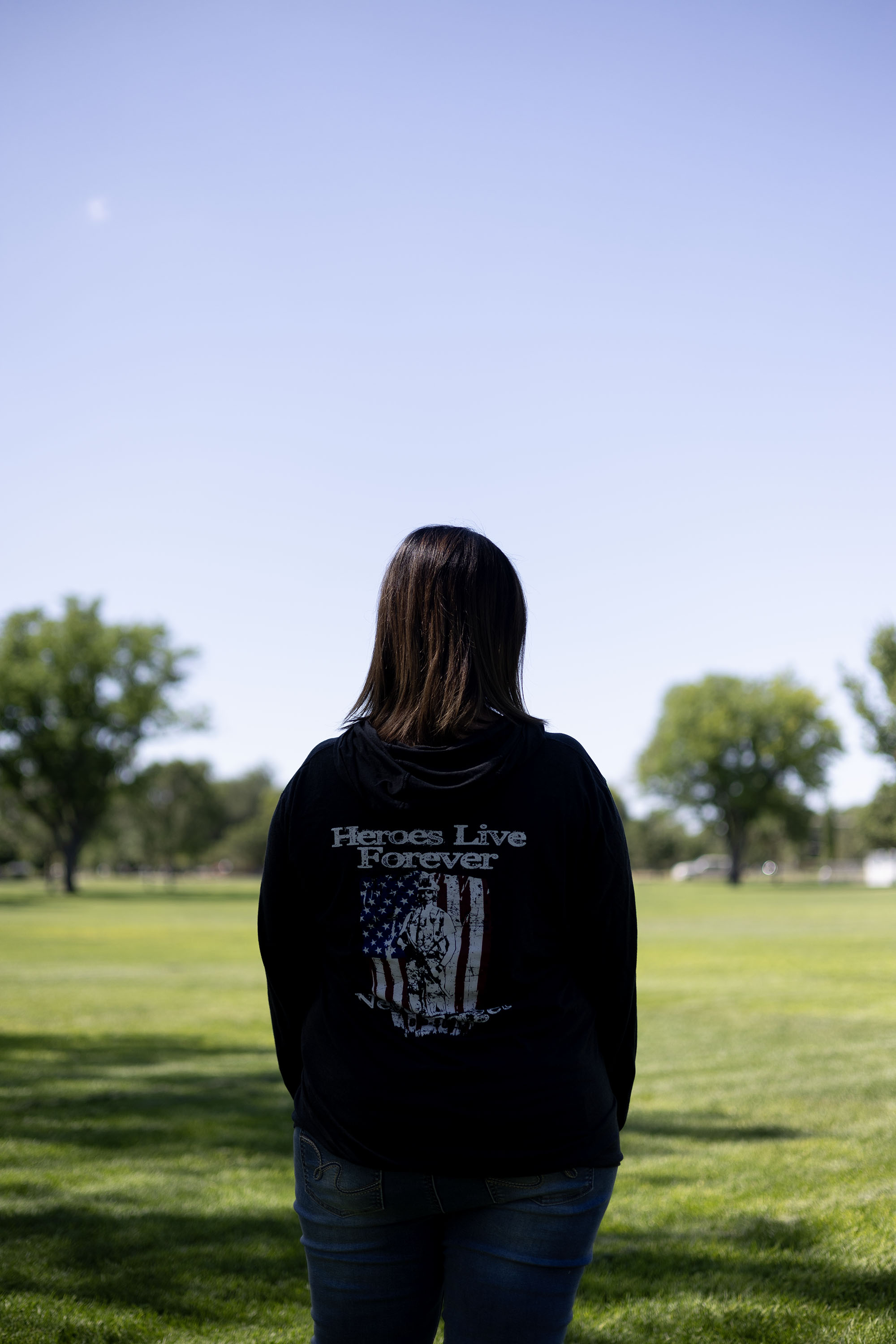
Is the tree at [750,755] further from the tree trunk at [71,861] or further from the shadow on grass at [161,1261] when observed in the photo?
the shadow on grass at [161,1261]

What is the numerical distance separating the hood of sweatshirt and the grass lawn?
118 inches

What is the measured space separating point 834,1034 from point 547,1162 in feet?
34.1

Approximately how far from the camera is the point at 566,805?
184cm

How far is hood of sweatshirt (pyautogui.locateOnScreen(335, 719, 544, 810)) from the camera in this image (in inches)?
71.6

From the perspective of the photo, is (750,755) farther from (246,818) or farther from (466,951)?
(466,951)

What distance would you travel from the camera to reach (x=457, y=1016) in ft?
5.88

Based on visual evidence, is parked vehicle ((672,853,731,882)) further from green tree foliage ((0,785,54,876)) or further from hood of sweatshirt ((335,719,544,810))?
hood of sweatshirt ((335,719,544,810))

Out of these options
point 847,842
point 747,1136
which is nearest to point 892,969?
point 747,1136

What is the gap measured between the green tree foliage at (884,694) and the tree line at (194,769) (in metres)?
0.04

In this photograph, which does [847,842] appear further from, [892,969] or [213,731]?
[892,969]

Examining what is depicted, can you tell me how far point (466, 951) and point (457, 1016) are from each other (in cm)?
11

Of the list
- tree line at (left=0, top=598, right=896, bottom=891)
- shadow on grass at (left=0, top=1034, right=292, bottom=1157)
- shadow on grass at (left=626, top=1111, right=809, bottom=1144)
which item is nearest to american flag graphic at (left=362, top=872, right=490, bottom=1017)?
shadow on grass at (left=0, top=1034, right=292, bottom=1157)

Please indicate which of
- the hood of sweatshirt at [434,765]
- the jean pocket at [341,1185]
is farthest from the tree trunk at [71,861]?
the hood of sweatshirt at [434,765]

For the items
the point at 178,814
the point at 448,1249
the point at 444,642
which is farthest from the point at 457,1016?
the point at 178,814
